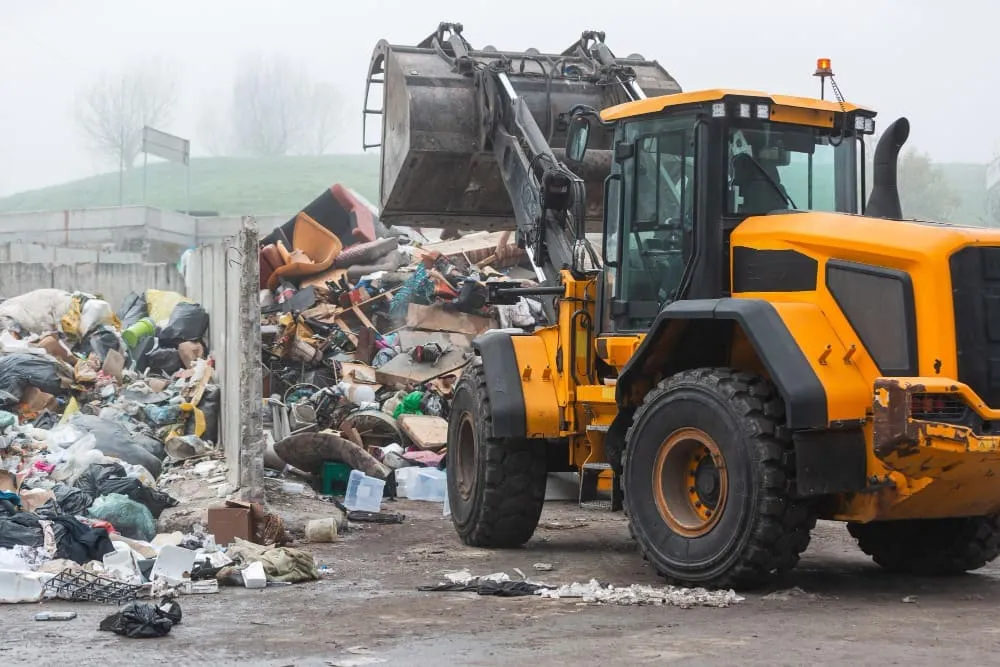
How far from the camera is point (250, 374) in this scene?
10.2 m

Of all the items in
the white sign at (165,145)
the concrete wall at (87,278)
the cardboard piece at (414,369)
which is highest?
the white sign at (165,145)

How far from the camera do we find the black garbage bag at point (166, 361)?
14.3 meters

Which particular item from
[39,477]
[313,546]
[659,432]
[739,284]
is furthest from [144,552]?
[739,284]

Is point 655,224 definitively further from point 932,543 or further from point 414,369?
point 414,369

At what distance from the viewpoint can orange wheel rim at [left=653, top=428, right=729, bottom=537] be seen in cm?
716

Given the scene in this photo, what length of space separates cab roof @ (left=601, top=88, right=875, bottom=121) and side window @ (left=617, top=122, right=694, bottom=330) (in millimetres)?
141

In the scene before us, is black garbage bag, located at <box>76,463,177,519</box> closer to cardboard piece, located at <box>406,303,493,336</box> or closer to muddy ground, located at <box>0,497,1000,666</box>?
muddy ground, located at <box>0,497,1000,666</box>

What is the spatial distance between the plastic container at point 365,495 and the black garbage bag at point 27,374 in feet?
12.2

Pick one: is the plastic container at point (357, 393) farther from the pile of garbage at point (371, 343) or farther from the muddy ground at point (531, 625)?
the muddy ground at point (531, 625)

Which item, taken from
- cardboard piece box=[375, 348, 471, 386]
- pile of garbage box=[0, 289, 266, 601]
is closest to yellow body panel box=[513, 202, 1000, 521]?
pile of garbage box=[0, 289, 266, 601]

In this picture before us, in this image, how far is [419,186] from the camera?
10977 millimetres

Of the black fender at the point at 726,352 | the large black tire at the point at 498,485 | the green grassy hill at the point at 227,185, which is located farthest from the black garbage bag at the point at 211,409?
the green grassy hill at the point at 227,185

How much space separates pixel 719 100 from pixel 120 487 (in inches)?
190

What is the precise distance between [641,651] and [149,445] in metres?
7.13
